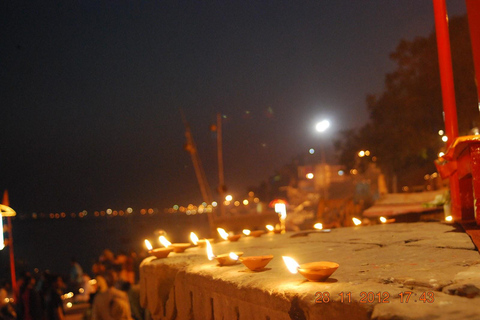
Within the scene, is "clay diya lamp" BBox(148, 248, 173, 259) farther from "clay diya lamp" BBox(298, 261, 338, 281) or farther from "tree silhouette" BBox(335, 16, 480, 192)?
"tree silhouette" BBox(335, 16, 480, 192)

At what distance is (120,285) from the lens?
6746 millimetres

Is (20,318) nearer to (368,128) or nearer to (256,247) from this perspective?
(256,247)

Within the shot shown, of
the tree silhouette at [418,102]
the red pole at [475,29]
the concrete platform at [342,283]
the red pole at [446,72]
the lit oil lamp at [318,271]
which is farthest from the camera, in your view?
the tree silhouette at [418,102]

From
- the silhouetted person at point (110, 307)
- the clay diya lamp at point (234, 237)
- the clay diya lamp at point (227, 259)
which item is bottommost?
the silhouetted person at point (110, 307)

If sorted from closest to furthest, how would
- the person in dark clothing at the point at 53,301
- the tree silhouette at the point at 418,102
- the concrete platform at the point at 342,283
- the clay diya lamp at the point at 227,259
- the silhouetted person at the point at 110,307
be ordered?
1. the concrete platform at the point at 342,283
2. the clay diya lamp at the point at 227,259
3. the silhouetted person at the point at 110,307
4. the person in dark clothing at the point at 53,301
5. the tree silhouette at the point at 418,102

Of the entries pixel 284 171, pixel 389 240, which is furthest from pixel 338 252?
pixel 284 171

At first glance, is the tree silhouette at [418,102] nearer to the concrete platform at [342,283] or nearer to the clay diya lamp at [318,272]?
the concrete platform at [342,283]

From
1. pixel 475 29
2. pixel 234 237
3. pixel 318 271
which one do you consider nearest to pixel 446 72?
pixel 475 29

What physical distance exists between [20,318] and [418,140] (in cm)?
1875
